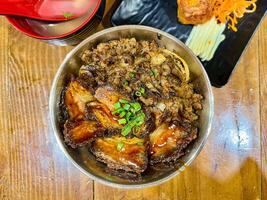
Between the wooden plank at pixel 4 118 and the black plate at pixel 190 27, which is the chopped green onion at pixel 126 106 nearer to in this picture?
the black plate at pixel 190 27

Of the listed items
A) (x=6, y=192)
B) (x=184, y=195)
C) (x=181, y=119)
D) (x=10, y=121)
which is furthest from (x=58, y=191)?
(x=181, y=119)

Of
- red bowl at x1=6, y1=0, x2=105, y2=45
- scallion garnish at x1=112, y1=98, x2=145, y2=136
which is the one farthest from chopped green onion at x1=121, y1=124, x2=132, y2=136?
red bowl at x1=6, y1=0, x2=105, y2=45

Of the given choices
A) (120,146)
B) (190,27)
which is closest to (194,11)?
(190,27)

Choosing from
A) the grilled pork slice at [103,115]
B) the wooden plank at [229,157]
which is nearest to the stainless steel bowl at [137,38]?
the grilled pork slice at [103,115]

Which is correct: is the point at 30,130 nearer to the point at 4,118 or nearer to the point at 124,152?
the point at 4,118

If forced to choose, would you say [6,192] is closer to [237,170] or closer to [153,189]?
[153,189]
